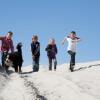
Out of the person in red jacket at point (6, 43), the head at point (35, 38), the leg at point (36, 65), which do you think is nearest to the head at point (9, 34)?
the person in red jacket at point (6, 43)

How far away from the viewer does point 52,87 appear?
1570cm

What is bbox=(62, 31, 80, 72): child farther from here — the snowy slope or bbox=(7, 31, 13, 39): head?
bbox=(7, 31, 13, 39): head

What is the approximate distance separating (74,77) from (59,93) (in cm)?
301

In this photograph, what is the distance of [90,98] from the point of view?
1455cm

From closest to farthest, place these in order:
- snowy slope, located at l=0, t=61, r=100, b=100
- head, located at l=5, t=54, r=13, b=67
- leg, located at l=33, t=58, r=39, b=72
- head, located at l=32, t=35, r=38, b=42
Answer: snowy slope, located at l=0, t=61, r=100, b=100, head, located at l=5, t=54, r=13, b=67, head, located at l=32, t=35, r=38, b=42, leg, located at l=33, t=58, r=39, b=72

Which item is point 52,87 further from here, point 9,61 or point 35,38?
point 35,38

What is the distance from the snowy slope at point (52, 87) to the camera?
14320 millimetres

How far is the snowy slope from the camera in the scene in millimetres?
14320

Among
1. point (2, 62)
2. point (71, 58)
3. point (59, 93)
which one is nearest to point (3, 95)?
point (59, 93)

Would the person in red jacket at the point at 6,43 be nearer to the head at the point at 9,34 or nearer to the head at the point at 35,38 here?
the head at the point at 9,34

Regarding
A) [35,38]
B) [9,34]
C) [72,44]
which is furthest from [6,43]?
[72,44]

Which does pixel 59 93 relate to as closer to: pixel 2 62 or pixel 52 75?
pixel 52 75

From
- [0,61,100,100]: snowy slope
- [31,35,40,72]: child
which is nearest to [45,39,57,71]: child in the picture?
[31,35,40,72]: child

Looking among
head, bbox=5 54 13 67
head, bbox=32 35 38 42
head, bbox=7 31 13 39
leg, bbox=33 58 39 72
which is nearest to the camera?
head, bbox=5 54 13 67
